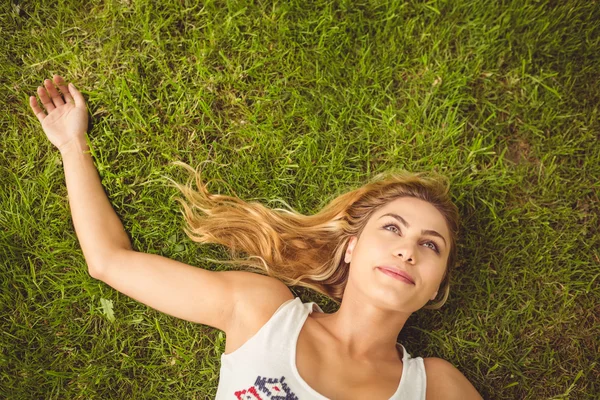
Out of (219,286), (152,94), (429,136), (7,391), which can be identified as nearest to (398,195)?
(429,136)

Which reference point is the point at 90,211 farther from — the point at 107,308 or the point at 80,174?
the point at 107,308

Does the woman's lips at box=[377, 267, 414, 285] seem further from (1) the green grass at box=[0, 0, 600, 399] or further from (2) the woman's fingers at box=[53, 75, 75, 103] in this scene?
(2) the woman's fingers at box=[53, 75, 75, 103]

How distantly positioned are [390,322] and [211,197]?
1803 millimetres

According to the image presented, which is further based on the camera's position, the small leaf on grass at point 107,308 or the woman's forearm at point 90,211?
the small leaf on grass at point 107,308

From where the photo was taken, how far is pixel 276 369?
3.09m

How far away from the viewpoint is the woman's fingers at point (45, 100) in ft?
12.7

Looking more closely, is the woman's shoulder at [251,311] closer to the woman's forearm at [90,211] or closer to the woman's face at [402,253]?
the woman's face at [402,253]

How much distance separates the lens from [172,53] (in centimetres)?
412

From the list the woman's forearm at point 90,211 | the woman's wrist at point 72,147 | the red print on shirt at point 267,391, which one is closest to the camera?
the red print on shirt at point 267,391

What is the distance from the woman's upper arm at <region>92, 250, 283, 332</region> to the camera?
132 inches

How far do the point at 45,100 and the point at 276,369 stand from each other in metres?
2.96

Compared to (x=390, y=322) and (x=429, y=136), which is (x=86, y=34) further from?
(x=390, y=322)

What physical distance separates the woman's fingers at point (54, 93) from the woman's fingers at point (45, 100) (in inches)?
1.4

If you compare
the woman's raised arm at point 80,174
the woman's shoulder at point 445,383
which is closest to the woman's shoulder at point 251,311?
the woman's raised arm at point 80,174
